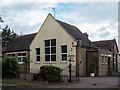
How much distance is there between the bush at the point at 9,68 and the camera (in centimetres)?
1624

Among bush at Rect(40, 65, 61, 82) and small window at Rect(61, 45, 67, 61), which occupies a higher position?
small window at Rect(61, 45, 67, 61)

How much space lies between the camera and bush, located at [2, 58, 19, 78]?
16.2 m

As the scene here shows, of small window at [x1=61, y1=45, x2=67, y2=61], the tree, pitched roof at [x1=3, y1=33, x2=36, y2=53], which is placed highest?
the tree

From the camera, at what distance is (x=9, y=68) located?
16281mm

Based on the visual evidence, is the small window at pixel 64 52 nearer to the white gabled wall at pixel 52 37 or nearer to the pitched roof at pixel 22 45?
the white gabled wall at pixel 52 37

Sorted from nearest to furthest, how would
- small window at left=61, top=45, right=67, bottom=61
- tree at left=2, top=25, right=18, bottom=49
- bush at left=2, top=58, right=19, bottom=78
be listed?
bush at left=2, top=58, right=19, bottom=78 → small window at left=61, top=45, right=67, bottom=61 → tree at left=2, top=25, right=18, bottom=49

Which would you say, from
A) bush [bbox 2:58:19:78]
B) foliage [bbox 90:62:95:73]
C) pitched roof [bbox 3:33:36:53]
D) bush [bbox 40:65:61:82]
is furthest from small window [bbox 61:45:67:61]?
bush [bbox 40:65:61:82]

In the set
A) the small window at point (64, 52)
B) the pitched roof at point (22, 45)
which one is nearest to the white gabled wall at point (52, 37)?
the small window at point (64, 52)

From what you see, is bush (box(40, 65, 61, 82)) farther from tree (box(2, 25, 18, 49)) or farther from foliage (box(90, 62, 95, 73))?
tree (box(2, 25, 18, 49))

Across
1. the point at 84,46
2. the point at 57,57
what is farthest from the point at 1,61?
the point at 84,46

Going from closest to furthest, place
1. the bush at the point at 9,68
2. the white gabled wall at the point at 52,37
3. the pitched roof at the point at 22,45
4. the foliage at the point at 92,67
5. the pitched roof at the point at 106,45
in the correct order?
the bush at the point at 9,68
the foliage at the point at 92,67
the white gabled wall at the point at 52,37
the pitched roof at the point at 22,45
the pitched roof at the point at 106,45

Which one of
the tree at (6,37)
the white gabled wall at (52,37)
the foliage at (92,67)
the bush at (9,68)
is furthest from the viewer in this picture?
the tree at (6,37)

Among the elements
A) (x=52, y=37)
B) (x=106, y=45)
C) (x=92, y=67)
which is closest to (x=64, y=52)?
(x=52, y=37)

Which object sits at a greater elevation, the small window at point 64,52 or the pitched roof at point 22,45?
the pitched roof at point 22,45
